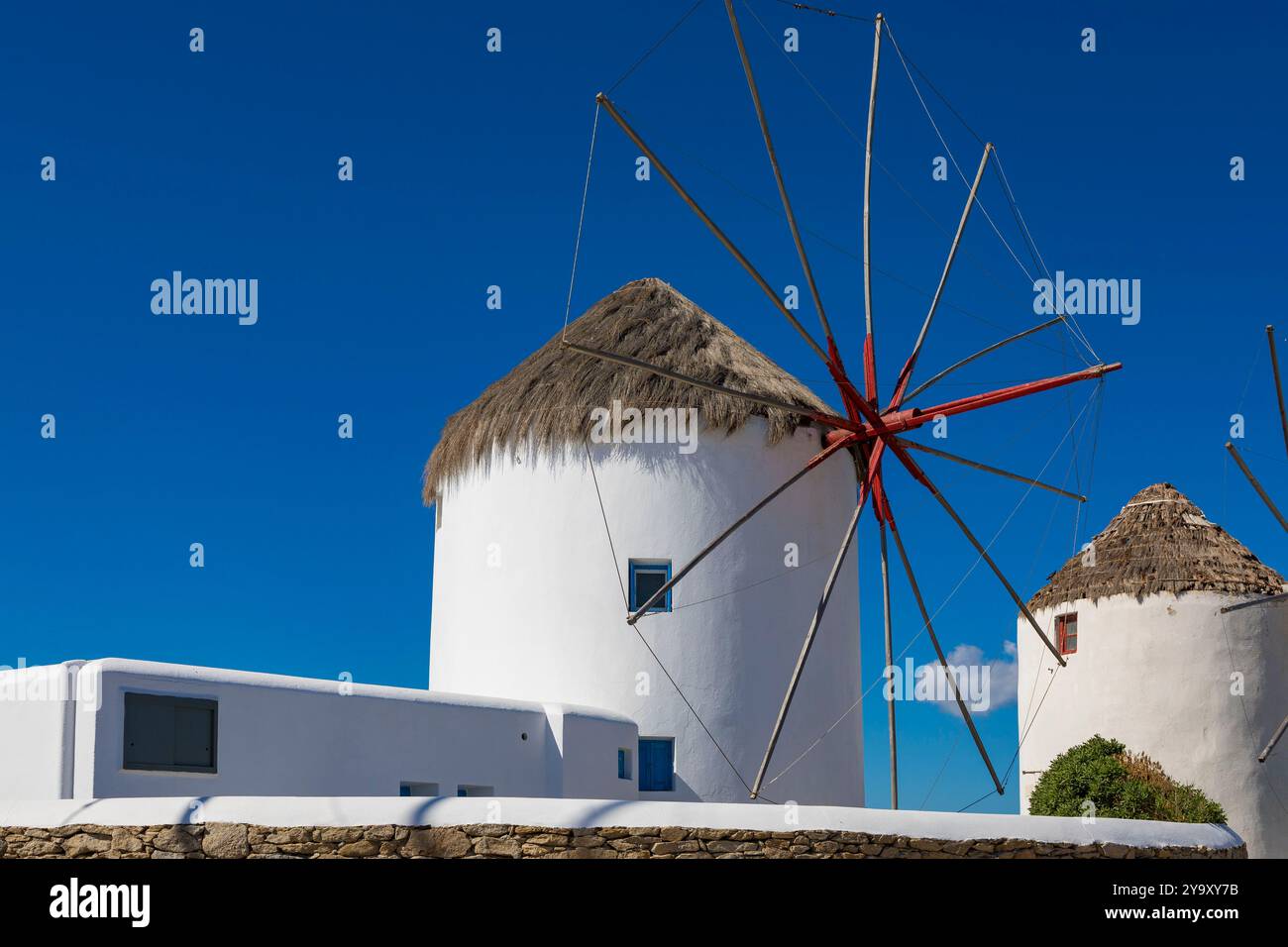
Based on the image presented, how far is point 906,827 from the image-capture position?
12492 millimetres

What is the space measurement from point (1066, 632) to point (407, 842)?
17.2m

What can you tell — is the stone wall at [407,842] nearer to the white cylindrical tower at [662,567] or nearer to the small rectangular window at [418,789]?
the small rectangular window at [418,789]

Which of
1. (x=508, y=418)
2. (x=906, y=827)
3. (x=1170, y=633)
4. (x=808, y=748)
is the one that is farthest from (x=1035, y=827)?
(x=1170, y=633)

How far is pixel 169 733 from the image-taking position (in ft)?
46.9

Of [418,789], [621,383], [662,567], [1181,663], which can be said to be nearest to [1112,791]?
[1181,663]

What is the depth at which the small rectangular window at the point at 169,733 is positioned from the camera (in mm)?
14039

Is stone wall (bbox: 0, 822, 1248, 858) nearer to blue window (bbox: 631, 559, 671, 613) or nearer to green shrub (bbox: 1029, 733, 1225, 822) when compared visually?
blue window (bbox: 631, 559, 671, 613)

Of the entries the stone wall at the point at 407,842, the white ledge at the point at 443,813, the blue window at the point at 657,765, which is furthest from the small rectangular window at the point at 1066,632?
the stone wall at the point at 407,842

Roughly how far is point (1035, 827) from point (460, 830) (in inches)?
Answer: 180

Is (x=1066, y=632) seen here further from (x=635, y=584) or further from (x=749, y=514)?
(x=749, y=514)

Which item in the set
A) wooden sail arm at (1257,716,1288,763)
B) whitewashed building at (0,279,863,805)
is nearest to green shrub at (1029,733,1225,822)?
wooden sail arm at (1257,716,1288,763)

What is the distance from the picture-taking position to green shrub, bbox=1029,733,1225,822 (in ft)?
72.5
